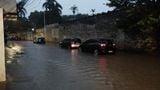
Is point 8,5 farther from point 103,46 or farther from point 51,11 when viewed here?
point 51,11

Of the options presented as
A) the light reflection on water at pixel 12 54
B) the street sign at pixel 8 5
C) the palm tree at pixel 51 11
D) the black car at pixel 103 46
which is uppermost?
the palm tree at pixel 51 11

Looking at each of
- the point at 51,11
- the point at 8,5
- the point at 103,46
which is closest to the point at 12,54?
the point at 103,46

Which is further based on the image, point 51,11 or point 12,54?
point 51,11

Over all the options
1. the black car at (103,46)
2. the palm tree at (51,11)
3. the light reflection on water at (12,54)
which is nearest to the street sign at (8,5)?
the light reflection on water at (12,54)

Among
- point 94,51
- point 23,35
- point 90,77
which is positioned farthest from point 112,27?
point 23,35

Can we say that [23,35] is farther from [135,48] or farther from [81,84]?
[81,84]

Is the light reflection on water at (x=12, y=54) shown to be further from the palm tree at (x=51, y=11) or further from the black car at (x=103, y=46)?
the palm tree at (x=51, y=11)

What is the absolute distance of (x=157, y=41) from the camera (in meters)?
36.5

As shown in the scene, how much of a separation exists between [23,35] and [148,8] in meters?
98.5

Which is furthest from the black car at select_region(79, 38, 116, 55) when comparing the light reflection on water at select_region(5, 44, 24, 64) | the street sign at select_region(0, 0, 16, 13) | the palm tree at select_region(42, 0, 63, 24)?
the palm tree at select_region(42, 0, 63, 24)

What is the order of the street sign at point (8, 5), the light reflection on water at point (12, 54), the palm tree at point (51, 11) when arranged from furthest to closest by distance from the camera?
the palm tree at point (51, 11) → the light reflection on water at point (12, 54) → the street sign at point (8, 5)

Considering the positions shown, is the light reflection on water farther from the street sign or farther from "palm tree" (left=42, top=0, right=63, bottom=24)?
"palm tree" (left=42, top=0, right=63, bottom=24)

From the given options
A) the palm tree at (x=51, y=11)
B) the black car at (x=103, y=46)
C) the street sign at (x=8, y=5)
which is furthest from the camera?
the palm tree at (x=51, y=11)

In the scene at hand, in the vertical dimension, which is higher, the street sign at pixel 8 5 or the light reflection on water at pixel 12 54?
the street sign at pixel 8 5
